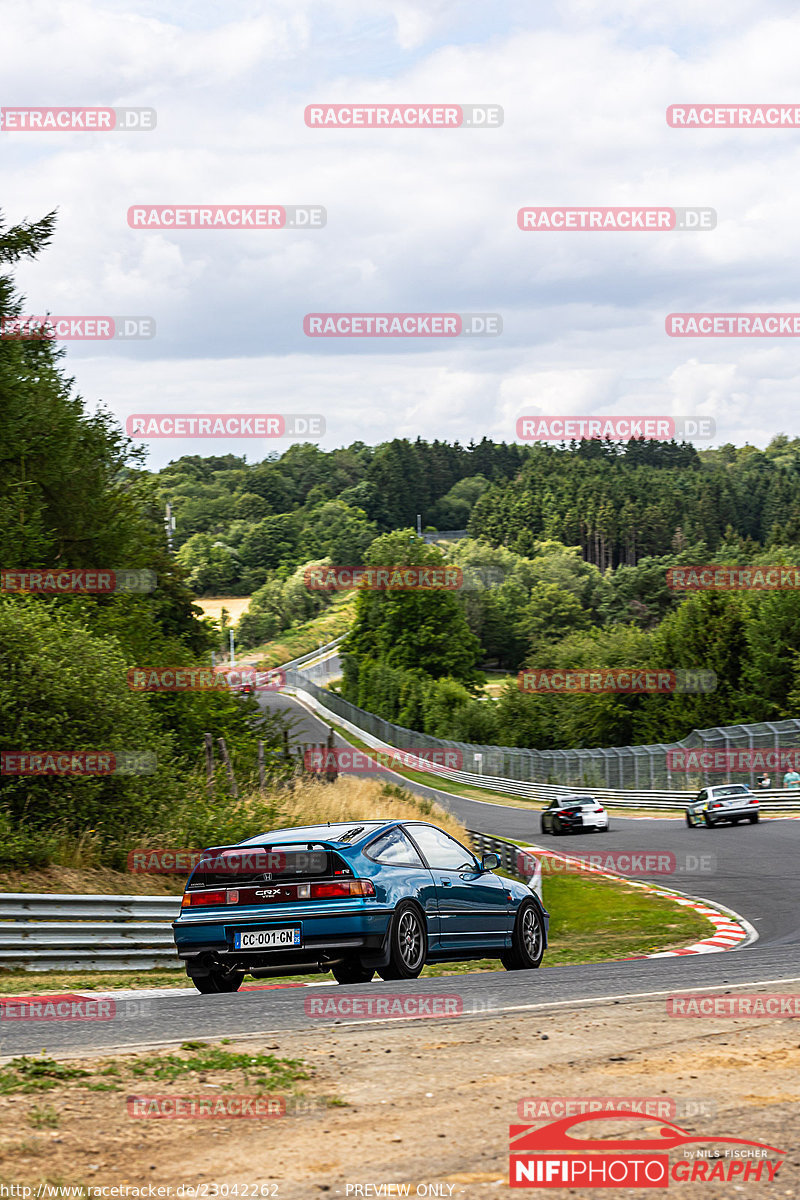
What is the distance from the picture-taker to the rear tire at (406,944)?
9922 mm

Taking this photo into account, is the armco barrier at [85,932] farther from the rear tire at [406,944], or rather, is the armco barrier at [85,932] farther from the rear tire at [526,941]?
the rear tire at [406,944]

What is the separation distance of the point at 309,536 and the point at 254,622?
1365 inches

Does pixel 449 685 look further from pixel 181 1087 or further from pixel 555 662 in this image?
pixel 181 1087

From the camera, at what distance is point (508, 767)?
70500 mm

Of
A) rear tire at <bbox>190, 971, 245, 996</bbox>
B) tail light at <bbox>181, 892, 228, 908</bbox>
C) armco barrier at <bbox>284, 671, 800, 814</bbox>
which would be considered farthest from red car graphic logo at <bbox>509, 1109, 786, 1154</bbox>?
armco barrier at <bbox>284, 671, 800, 814</bbox>

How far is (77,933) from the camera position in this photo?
1233 centimetres

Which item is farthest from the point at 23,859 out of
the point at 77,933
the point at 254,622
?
the point at 254,622

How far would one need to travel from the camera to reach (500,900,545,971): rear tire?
1191 centimetres

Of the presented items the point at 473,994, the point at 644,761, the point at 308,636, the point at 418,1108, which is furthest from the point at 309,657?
the point at 418,1108

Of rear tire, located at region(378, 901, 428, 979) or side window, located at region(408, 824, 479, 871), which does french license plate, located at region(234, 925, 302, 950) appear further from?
side window, located at region(408, 824, 479, 871)

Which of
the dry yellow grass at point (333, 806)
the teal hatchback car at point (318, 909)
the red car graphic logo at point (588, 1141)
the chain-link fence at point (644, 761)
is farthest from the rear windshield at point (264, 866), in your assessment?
the chain-link fence at point (644, 761)

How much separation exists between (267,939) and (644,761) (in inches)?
1845

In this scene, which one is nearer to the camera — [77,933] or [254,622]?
[77,933]

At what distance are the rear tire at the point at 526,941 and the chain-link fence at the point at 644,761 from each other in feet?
116
